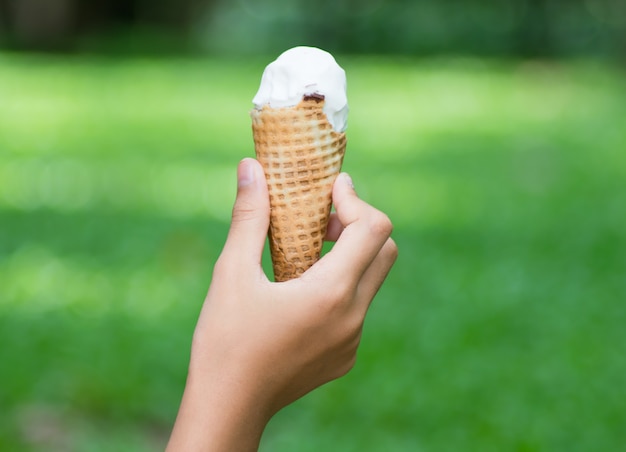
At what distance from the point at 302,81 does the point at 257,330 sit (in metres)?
0.43

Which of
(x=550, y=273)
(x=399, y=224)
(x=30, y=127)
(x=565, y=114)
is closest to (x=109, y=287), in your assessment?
(x=399, y=224)

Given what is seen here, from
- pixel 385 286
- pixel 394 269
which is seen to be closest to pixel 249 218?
pixel 385 286

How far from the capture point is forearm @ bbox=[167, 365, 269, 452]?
1.42 m

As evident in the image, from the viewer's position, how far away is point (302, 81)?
5.29 feet

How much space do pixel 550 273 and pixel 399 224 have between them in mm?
936

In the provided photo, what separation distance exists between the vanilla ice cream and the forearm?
47 centimetres

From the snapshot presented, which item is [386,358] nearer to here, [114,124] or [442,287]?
Result: [442,287]

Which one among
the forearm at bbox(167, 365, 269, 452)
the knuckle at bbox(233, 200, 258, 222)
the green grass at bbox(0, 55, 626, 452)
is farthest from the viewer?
the green grass at bbox(0, 55, 626, 452)

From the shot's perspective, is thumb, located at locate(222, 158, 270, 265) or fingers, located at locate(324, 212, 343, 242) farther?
fingers, located at locate(324, 212, 343, 242)

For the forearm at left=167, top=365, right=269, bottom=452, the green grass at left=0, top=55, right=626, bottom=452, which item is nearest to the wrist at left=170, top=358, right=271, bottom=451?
the forearm at left=167, top=365, right=269, bottom=452

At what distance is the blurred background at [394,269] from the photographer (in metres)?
3.20

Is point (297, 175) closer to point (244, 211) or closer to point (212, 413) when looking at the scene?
point (244, 211)

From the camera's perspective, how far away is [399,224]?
5.17m

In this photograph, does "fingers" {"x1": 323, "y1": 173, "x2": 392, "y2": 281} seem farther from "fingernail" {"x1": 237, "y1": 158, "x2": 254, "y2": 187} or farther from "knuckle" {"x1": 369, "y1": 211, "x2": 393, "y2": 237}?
"fingernail" {"x1": 237, "y1": 158, "x2": 254, "y2": 187}
